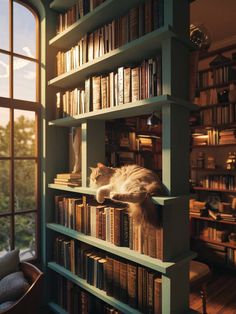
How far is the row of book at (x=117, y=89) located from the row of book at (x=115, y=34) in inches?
6.8

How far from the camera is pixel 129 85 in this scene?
1688mm

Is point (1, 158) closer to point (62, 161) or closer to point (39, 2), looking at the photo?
point (62, 161)

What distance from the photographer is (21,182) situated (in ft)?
7.75

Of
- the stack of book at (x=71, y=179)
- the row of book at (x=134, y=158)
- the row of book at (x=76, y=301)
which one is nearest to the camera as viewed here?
the row of book at (x=76, y=301)

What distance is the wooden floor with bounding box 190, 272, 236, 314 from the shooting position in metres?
2.59

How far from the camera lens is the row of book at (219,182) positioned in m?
3.53

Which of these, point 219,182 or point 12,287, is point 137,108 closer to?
point 12,287

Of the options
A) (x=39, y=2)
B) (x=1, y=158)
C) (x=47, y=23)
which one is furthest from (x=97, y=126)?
(x=39, y=2)

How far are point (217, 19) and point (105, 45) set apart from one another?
217 cm

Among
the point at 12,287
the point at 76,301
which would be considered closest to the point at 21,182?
the point at 12,287

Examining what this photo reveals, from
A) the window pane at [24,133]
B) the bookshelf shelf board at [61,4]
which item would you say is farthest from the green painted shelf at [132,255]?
the bookshelf shelf board at [61,4]

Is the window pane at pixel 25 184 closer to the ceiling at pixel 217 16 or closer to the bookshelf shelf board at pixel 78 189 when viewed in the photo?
the bookshelf shelf board at pixel 78 189

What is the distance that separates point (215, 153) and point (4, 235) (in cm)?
298

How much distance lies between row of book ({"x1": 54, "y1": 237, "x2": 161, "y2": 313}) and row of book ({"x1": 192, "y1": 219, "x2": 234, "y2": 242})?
223cm
